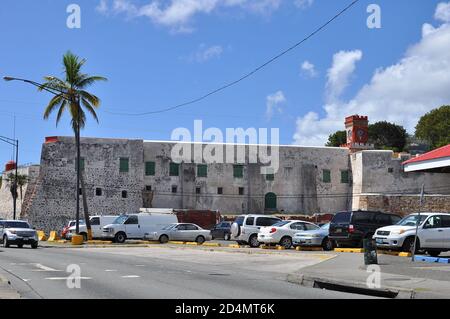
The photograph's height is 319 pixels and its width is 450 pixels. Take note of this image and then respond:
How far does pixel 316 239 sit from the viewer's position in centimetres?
2981

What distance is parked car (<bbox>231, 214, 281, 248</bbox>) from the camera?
114 feet

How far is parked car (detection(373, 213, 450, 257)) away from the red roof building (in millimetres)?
2068

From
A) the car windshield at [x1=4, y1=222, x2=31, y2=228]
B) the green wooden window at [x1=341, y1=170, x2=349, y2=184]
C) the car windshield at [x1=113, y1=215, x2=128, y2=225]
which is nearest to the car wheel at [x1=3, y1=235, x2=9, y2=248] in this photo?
the car windshield at [x1=4, y1=222, x2=31, y2=228]

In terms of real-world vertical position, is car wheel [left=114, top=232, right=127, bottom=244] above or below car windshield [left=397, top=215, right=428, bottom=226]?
below

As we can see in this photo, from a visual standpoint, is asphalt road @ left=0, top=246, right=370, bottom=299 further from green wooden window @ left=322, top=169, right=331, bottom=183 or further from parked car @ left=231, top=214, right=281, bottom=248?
green wooden window @ left=322, top=169, right=331, bottom=183

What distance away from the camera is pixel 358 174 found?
66625 millimetres

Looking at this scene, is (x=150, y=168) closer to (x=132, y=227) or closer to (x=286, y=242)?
(x=132, y=227)

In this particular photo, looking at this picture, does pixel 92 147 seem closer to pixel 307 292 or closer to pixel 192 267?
pixel 192 267

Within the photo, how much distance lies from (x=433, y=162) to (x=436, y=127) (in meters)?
72.2

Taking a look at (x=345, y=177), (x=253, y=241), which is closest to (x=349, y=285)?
(x=253, y=241)

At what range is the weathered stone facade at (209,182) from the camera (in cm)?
6184

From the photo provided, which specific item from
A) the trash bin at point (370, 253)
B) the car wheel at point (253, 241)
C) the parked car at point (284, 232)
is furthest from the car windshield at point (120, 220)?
the trash bin at point (370, 253)

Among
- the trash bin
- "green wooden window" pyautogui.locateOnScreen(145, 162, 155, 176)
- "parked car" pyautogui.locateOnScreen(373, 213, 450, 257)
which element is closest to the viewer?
the trash bin

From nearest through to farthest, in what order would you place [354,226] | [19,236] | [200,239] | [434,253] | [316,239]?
[434,253] < [354,226] < [316,239] < [19,236] < [200,239]
